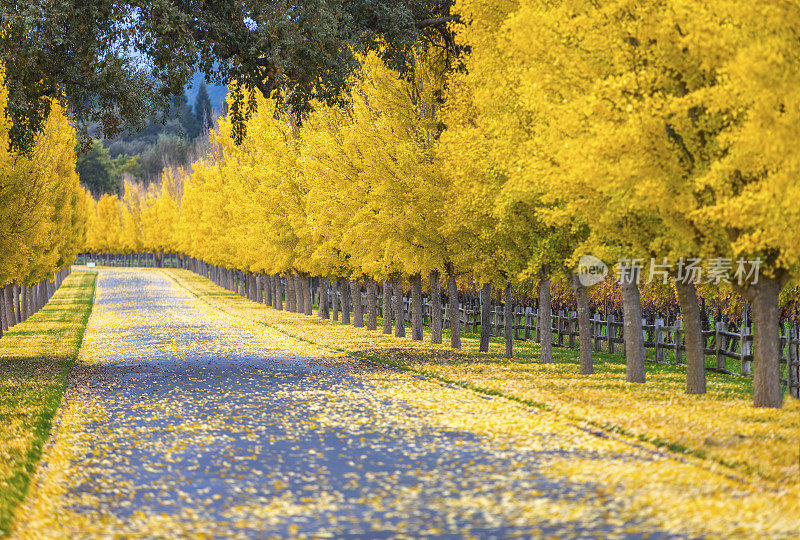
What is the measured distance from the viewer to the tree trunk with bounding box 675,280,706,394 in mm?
16391

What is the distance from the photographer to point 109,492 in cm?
949

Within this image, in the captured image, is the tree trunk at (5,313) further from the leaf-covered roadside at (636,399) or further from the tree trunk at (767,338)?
the tree trunk at (767,338)

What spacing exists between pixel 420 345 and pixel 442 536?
2035 centimetres

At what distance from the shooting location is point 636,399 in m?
15.4

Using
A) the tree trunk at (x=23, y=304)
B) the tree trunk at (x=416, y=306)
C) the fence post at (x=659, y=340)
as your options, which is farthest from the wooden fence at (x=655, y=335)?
→ the tree trunk at (x=23, y=304)

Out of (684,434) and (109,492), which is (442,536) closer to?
(109,492)

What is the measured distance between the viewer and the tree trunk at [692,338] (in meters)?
16.4

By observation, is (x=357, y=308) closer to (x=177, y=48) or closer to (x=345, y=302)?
(x=345, y=302)

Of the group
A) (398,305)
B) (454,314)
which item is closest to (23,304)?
(398,305)

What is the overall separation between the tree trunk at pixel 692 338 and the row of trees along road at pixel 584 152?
0.04 metres

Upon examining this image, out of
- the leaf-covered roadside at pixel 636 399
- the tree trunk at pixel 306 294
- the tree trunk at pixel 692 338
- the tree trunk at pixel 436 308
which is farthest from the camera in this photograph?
the tree trunk at pixel 306 294

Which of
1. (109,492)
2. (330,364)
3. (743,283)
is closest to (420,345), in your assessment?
(330,364)

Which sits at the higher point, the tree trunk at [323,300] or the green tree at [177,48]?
the green tree at [177,48]

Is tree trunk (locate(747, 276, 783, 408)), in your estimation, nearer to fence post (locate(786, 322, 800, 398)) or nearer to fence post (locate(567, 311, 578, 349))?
fence post (locate(786, 322, 800, 398))
